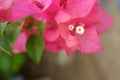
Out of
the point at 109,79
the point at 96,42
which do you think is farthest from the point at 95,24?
the point at 109,79

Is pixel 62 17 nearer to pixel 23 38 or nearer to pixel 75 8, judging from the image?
pixel 75 8

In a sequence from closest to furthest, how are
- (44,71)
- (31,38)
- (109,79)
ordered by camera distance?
(31,38), (109,79), (44,71)

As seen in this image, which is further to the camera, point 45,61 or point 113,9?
point 45,61

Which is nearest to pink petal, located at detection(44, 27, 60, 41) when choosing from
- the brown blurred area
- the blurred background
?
the blurred background

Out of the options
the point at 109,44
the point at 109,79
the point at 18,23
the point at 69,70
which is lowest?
the point at 69,70

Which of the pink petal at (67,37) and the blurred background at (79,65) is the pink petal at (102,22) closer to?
the pink petal at (67,37)

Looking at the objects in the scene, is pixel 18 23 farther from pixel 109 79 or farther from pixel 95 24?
pixel 109 79

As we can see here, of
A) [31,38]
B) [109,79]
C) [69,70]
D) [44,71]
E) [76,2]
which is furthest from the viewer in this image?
[44,71]

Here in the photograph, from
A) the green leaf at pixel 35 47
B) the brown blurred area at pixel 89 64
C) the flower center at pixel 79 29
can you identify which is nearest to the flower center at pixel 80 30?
the flower center at pixel 79 29
